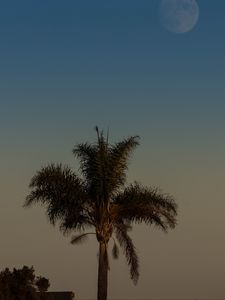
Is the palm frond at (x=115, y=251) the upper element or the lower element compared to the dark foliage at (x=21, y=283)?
upper

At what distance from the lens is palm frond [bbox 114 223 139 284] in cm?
4034

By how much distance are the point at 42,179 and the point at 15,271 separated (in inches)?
200

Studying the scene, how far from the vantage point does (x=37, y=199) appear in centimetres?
4144

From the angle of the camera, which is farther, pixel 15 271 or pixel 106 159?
pixel 106 159

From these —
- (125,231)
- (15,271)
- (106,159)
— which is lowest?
(15,271)

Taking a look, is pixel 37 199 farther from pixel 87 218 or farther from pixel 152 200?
pixel 152 200

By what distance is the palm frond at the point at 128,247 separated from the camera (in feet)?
132

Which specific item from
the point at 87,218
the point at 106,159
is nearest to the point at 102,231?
the point at 87,218

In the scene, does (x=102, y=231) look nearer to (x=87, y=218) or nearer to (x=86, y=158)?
(x=87, y=218)

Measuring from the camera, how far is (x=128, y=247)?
40719 millimetres

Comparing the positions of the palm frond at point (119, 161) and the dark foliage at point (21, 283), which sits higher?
the palm frond at point (119, 161)

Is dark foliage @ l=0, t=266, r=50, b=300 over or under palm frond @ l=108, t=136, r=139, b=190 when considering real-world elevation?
under

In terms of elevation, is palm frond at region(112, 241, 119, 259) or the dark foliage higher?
palm frond at region(112, 241, 119, 259)

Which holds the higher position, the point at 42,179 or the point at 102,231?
the point at 42,179
